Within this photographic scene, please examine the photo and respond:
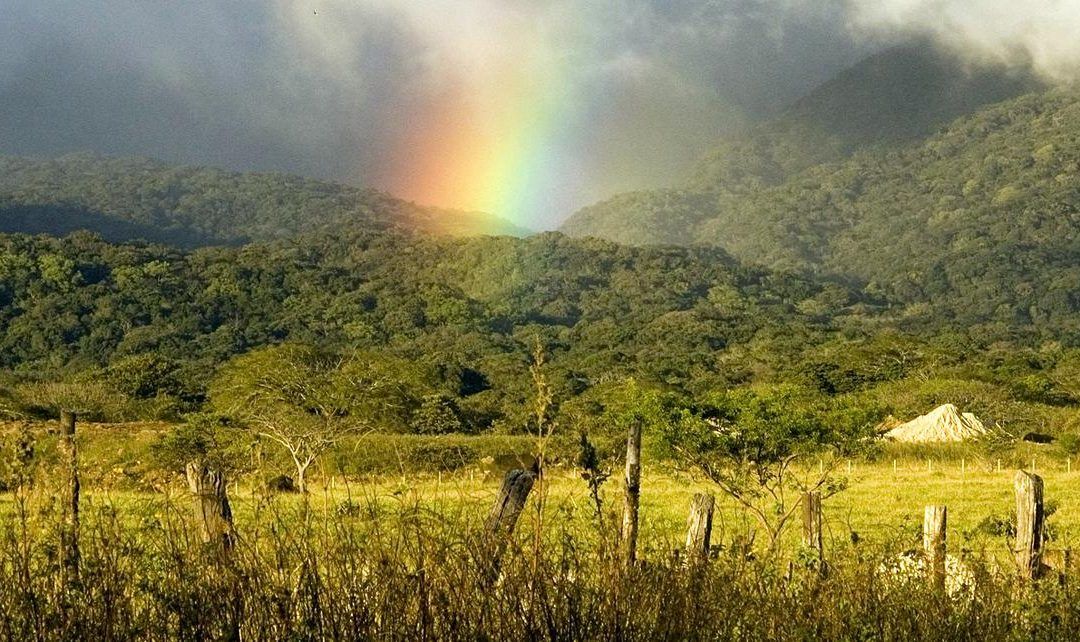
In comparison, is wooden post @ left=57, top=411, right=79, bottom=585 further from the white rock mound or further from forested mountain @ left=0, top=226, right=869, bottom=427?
forested mountain @ left=0, top=226, right=869, bottom=427

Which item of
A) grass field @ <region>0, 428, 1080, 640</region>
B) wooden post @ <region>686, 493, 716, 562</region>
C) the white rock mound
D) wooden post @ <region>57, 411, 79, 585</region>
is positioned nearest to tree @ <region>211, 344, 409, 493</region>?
wooden post @ <region>686, 493, 716, 562</region>

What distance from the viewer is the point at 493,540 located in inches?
196

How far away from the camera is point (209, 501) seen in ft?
17.9

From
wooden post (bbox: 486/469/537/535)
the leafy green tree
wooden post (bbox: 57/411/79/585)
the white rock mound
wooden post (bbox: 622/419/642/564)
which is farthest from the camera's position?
the leafy green tree

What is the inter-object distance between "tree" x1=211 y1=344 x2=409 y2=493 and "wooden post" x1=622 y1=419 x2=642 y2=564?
72.6 ft

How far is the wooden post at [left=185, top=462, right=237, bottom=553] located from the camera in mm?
5344

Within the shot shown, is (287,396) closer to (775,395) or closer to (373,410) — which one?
(373,410)

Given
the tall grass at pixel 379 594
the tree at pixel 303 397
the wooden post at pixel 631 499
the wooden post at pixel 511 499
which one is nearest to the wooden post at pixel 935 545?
the tall grass at pixel 379 594

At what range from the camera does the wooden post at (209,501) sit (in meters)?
5.34

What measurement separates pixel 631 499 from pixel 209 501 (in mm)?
2479

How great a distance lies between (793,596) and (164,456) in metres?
35.4

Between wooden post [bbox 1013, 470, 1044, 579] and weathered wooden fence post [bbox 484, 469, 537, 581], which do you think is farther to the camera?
wooden post [bbox 1013, 470, 1044, 579]

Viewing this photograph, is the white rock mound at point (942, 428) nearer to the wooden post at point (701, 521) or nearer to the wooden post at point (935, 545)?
the wooden post at point (935, 545)

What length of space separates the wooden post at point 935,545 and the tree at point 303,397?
71.7ft
